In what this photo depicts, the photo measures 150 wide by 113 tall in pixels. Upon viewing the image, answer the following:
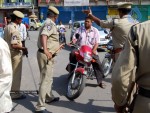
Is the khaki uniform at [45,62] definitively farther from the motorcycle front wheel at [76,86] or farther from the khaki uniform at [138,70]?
the khaki uniform at [138,70]

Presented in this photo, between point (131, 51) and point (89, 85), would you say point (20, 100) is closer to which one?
point (89, 85)

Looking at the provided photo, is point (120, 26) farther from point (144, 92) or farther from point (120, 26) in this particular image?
point (144, 92)

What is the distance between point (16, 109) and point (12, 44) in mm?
1239

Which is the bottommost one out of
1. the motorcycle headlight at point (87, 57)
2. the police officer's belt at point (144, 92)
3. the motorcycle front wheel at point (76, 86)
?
the motorcycle front wheel at point (76, 86)

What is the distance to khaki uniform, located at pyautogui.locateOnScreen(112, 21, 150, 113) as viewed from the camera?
256cm

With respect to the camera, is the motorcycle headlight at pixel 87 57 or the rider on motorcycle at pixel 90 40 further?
the rider on motorcycle at pixel 90 40

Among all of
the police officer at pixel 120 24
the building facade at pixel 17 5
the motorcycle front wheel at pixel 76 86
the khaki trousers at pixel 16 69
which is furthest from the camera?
the building facade at pixel 17 5

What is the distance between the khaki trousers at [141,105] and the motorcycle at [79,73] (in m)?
4.15

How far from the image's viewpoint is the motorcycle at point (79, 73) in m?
6.90

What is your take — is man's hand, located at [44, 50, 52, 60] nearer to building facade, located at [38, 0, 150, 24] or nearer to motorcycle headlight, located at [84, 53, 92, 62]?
motorcycle headlight, located at [84, 53, 92, 62]

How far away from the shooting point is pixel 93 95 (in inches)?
296

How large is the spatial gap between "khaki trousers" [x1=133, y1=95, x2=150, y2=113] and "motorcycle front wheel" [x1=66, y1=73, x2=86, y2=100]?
4.15m

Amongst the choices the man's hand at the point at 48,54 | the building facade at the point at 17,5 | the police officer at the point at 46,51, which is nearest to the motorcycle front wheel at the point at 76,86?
the police officer at the point at 46,51

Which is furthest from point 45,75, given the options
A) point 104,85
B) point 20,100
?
point 104,85
